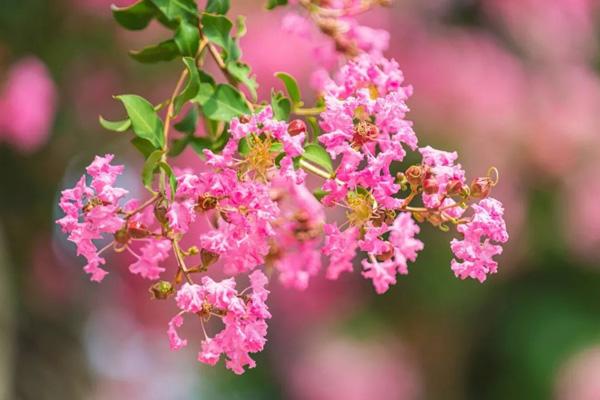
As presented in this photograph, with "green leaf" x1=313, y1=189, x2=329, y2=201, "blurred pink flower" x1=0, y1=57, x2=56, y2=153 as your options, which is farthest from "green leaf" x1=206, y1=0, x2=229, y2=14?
"blurred pink flower" x1=0, y1=57, x2=56, y2=153

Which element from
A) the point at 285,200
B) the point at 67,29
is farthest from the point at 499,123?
the point at 285,200

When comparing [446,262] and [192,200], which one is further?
[446,262]

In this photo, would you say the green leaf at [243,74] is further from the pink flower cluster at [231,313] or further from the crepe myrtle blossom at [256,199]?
the pink flower cluster at [231,313]

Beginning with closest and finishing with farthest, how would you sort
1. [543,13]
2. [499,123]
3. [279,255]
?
1. [279,255]
2. [499,123]
3. [543,13]

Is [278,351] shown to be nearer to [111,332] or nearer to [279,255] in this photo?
[111,332]

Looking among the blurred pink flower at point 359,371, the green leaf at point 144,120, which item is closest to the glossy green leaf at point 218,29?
the green leaf at point 144,120

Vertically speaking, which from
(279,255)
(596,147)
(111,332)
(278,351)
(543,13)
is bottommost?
(278,351)
